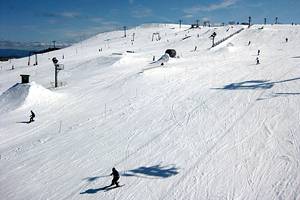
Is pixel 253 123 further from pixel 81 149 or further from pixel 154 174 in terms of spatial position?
pixel 81 149

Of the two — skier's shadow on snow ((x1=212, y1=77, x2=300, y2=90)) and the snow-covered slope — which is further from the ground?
skier's shadow on snow ((x1=212, y1=77, x2=300, y2=90))

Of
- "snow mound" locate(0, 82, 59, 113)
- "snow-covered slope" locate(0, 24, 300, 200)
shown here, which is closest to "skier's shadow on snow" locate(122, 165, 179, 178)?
"snow-covered slope" locate(0, 24, 300, 200)

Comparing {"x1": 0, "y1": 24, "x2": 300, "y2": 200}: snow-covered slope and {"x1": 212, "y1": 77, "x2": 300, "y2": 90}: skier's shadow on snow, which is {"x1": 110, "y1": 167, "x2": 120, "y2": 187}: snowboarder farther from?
{"x1": 212, "y1": 77, "x2": 300, "y2": 90}: skier's shadow on snow

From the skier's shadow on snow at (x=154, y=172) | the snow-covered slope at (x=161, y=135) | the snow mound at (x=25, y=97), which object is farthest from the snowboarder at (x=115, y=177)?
the snow mound at (x=25, y=97)

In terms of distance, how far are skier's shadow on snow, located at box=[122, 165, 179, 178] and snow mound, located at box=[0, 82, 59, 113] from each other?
1762 cm

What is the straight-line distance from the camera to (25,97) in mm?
33000

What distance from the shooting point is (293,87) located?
2897 centimetres

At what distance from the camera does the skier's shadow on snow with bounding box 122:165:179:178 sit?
1708 centimetres

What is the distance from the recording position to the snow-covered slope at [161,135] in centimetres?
1619

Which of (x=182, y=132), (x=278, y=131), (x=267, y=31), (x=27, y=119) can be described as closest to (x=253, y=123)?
(x=278, y=131)

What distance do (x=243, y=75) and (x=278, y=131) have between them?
52.8 feet

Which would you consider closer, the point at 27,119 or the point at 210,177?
the point at 210,177

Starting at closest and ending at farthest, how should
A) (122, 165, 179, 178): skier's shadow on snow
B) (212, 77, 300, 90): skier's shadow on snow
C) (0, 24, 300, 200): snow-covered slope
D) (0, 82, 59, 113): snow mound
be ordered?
(0, 24, 300, 200): snow-covered slope
(122, 165, 179, 178): skier's shadow on snow
(212, 77, 300, 90): skier's shadow on snow
(0, 82, 59, 113): snow mound

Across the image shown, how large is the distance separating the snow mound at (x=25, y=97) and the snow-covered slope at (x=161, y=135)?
105mm
